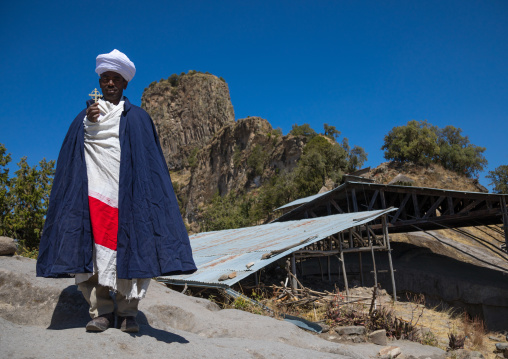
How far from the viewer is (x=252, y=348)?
10.0 feet

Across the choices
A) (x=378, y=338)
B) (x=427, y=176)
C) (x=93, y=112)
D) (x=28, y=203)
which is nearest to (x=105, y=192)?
(x=93, y=112)

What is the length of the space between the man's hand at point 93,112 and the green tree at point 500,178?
36238 millimetres

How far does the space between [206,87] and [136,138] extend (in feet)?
227

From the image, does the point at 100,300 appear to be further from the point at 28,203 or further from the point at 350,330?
the point at 28,203

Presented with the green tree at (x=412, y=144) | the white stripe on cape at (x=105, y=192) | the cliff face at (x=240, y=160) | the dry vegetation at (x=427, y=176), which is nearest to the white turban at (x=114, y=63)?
the white stripe on cape at (x=105, y=192)

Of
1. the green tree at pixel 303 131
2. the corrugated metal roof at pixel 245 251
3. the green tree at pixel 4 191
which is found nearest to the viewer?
the corrugated metal roof at pixel 245 251

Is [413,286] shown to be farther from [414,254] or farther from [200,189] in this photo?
[200,189]

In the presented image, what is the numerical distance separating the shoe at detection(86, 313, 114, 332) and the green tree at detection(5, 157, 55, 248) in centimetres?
1267

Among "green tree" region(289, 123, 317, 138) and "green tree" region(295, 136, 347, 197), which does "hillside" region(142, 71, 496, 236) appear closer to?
"green tree" region(295, 136, 347, 197)

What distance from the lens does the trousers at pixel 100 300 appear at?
9.11 ft

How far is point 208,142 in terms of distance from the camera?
56312 millimetres

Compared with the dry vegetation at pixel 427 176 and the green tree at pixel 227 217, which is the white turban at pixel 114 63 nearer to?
the green tree at pixel 227 217

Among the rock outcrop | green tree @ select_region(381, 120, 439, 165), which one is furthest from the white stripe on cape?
green tree @ select_region(381, 120, 439, 165)

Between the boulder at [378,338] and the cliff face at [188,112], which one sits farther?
the cliff face at [188,112]
